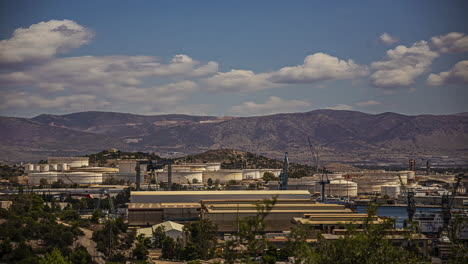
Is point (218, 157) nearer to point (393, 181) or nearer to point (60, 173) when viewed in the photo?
point (393, 181)

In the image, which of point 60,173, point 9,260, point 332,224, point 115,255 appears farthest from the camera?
A: point 60,173

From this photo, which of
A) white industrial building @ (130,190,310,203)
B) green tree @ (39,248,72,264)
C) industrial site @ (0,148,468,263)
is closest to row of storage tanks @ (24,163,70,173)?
industrial site @ (0,148,468,263)

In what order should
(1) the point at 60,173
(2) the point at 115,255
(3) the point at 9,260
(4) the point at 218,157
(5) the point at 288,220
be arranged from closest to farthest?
(3) the point at 9,260 → (2) the point at 115,255 → (5) the point at 288,220 → (1) the point at 60,173 → (4) the point at 218,157

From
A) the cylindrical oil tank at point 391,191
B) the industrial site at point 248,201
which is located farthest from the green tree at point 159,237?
the cylindrical oil tank at point 391,191

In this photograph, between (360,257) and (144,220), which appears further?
(144,220)

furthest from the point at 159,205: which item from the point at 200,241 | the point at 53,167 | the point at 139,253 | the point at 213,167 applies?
the point at 213,167

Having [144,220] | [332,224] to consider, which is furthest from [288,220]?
[144,220]
